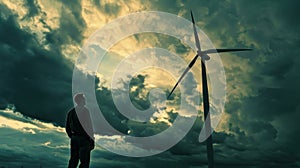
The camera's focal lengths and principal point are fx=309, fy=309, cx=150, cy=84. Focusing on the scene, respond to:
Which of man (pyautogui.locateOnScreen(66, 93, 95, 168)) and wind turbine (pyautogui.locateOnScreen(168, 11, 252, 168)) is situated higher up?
wind turbine (pyautogui.locateOnScreen(168, 11, 252, 168))

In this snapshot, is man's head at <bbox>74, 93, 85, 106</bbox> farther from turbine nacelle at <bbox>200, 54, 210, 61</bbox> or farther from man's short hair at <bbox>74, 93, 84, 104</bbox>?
turbine nacelle at <bbox>200, 54, 210, 61</bbox>

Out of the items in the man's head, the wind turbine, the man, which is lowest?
the man

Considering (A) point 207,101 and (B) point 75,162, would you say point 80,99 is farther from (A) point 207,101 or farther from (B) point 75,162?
(A) point 207,101

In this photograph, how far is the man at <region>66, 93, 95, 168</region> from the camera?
12.0 meters

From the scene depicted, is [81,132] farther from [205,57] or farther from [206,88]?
[205,57]

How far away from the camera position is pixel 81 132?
39.6ft

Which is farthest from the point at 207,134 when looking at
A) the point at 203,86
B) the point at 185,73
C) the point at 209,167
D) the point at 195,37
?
the point at 195,37

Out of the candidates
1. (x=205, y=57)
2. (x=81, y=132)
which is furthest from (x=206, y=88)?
(x=81, y=132)

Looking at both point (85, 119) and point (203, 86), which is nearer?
point (85, 119)

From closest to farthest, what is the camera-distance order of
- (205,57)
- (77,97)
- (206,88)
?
(77,97), (206,88), (205,57)

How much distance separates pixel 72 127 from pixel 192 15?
38486 millimetres

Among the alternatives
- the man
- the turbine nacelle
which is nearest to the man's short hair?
the man

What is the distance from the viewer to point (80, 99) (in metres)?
11.9

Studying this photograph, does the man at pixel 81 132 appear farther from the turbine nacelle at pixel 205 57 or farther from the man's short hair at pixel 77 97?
the turbine nacelle at pixel 205 57
